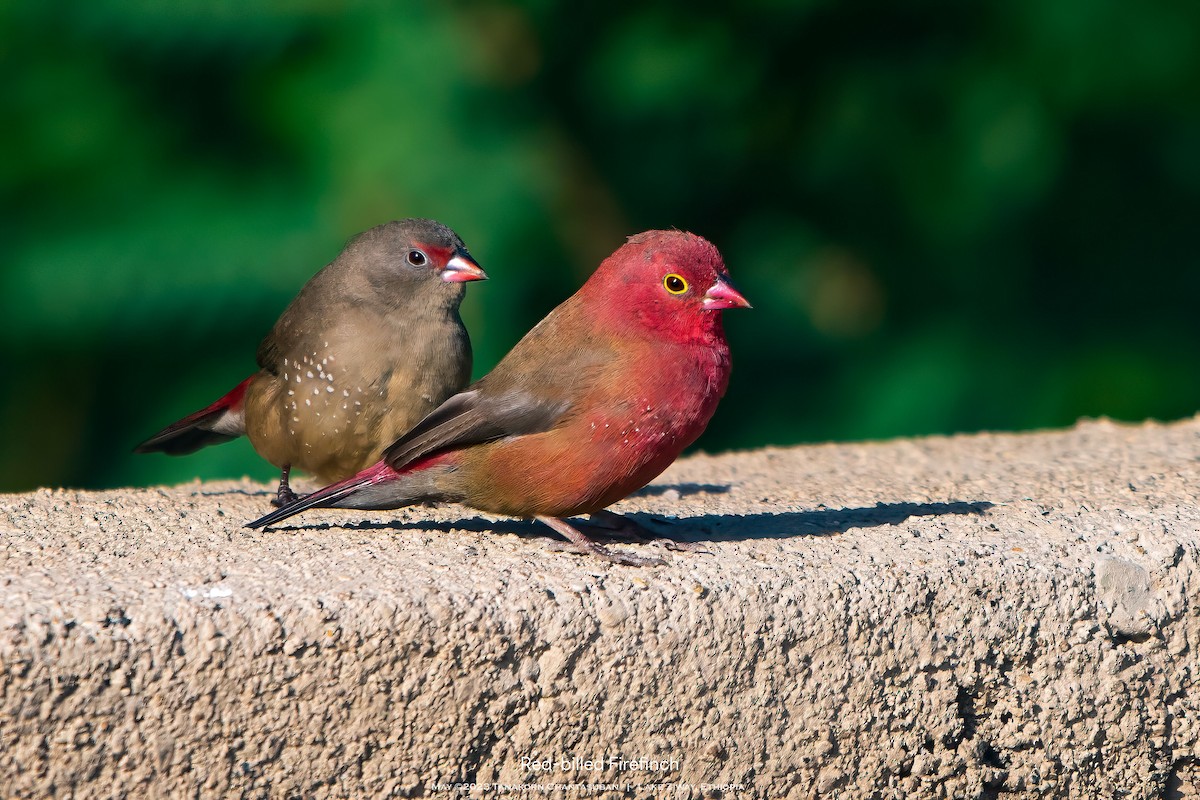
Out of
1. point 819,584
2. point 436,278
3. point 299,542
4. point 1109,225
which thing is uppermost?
point 1109,225

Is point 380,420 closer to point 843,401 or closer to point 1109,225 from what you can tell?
point 843,401

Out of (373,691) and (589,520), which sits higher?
(589,520)

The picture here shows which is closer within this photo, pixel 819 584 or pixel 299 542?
pixel 819 584

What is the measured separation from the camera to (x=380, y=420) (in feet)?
13.4

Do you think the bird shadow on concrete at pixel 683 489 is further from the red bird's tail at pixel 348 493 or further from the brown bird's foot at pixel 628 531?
the red bird's tail at pixel 348 493

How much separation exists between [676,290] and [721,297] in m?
0.11

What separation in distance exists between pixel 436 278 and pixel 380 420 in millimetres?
472

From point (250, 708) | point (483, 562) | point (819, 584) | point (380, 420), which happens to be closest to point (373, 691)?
point (250, 708)

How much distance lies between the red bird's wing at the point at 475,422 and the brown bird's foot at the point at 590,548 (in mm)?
242

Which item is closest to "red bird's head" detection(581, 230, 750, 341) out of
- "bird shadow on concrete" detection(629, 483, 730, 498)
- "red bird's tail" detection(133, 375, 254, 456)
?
"bird shadow on concrete" detection(629, 483, 730, 498)

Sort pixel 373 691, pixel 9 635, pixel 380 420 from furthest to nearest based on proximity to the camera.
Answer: pixel 380 420 < pixel 373 691 < pixel 9 635

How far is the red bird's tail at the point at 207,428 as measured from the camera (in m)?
4.62

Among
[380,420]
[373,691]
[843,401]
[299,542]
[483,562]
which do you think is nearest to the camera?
[373,691]

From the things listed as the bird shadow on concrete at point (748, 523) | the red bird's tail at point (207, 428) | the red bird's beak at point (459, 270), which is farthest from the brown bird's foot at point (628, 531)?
the red bird's tail at point (207, 428)
